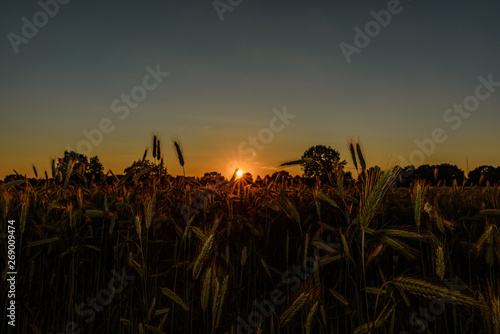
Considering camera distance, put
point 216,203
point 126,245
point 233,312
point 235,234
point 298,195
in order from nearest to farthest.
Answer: point 233,312 → point 126,245 → point 235,234 → point 216,203 → point 298,195

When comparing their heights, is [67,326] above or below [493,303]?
below

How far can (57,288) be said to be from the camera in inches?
139

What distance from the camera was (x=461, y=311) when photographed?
2.98 metres

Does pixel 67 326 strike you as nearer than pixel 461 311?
No

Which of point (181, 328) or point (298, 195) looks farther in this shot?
point (298, 195)

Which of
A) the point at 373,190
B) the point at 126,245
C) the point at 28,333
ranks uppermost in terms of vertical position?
the point at 373,190

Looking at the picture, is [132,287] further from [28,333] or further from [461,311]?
[461,311]

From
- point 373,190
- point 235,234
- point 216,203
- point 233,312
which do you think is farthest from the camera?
point 216,203

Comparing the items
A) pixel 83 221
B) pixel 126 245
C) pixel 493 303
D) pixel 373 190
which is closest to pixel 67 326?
pixel 126 245

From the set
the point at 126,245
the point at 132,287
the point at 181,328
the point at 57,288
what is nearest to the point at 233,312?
the point at 181,328

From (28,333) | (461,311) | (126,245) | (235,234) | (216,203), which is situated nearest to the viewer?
(461,311)

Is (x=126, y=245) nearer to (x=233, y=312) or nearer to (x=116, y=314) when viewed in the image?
(x=116, y=314)

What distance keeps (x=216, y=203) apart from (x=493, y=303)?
315cm

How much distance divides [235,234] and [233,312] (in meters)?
1.00
